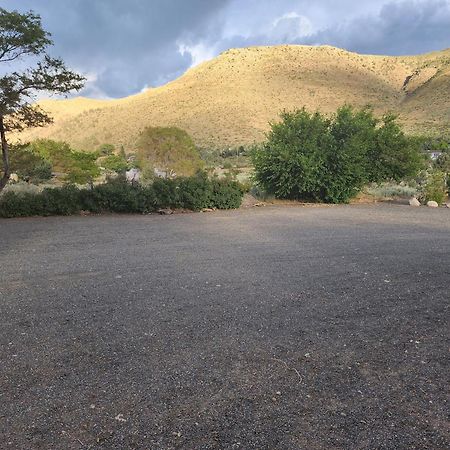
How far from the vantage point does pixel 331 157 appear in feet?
64.4

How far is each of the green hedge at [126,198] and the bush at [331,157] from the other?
285cm

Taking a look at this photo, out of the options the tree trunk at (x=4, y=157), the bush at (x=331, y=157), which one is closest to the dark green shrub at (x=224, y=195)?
the bush at (x=331, y=157)

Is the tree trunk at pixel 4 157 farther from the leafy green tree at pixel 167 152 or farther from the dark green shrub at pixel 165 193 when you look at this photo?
the leafy green tree at pixel 167 152

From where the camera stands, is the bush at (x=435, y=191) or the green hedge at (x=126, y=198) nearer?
the green hedge at (x=126, y=198)

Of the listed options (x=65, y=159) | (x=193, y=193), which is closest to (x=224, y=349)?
(x=193, y=193)

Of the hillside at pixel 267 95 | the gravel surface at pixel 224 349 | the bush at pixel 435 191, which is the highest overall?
the hillside at pixel 267 95

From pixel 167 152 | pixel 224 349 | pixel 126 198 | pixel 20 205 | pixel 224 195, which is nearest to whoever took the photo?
pixel 224 349

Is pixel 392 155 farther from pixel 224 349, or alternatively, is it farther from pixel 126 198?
pixel 224 349

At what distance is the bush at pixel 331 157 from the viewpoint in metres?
19.3

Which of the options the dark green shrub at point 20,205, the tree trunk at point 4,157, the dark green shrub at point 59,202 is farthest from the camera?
the tree trunk at point 4,157

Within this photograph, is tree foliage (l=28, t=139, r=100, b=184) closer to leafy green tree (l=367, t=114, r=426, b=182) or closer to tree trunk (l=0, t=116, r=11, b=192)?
tree trunk (l=0, t=116, r=11, b=192)

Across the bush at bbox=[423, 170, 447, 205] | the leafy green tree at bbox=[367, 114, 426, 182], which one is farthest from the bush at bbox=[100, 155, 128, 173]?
the bush at bbox=[423, 170, 447, 205]

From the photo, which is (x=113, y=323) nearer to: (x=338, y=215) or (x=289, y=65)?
(x=338, y=215)

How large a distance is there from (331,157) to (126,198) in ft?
32.4
